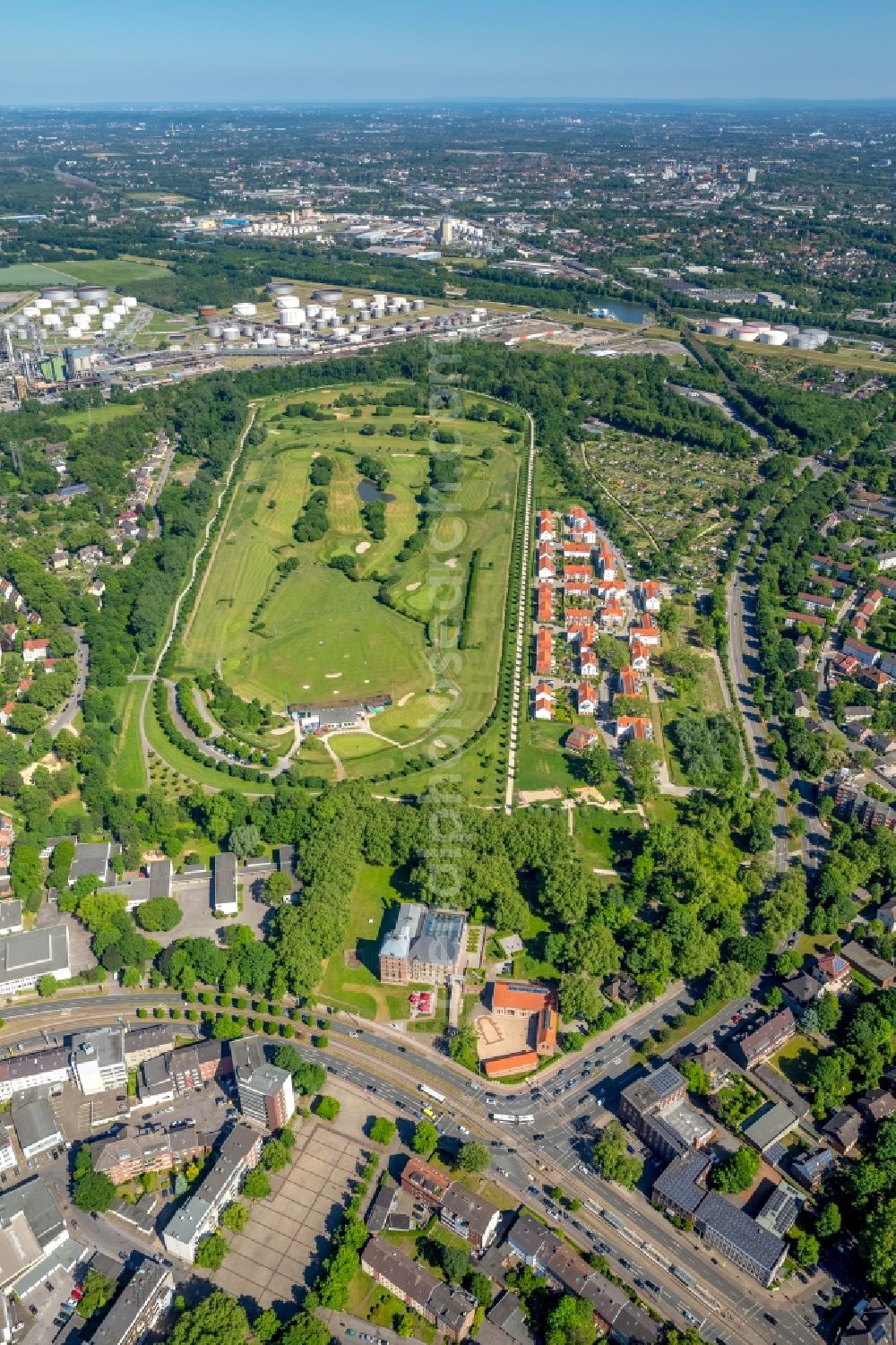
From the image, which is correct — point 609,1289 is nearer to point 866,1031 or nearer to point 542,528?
point 866,1031

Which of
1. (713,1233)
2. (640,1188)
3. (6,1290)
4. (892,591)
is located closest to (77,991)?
(6,1290)

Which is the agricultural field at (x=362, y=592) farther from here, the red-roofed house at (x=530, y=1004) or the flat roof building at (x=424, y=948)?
the red-roofed house at (x=530, y=1004)

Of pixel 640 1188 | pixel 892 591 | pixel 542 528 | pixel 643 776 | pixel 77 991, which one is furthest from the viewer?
pixel 542 528

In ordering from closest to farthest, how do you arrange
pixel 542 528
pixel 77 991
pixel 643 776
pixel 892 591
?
pixel 77 991 → pixel 643 776 → pixel 892 591 → pixel 542 528

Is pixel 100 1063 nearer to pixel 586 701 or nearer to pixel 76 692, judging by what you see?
pixel 76 692

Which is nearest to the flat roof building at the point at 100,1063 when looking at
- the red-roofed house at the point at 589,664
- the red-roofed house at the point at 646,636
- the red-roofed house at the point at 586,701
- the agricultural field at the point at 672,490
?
the red-roofed house at the point at 586,701

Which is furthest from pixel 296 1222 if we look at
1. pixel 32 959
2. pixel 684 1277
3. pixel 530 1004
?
pixel 32 959

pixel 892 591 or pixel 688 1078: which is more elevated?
pixel 892 591
